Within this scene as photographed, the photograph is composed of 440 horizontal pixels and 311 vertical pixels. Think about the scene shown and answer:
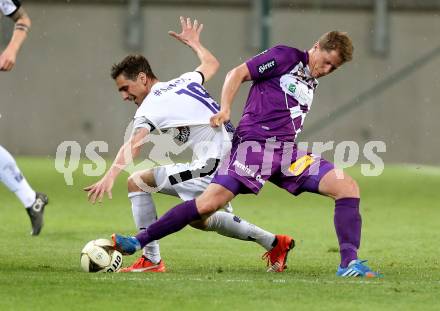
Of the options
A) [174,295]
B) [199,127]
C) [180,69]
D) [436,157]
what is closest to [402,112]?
[436,157]

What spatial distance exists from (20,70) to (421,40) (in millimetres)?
8929

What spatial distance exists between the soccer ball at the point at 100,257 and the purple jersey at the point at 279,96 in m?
1.12

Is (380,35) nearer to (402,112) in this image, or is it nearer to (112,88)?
(402,112)

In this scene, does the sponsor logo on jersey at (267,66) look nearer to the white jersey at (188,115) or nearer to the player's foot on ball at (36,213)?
the white jersey at (188,115)

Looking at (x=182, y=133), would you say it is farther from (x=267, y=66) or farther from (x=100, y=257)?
(x=100, y=257)

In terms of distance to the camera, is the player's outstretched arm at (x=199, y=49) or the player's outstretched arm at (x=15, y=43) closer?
the player's outstretched arm at (x=15, y=43)

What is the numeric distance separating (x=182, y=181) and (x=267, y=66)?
3.14 ft

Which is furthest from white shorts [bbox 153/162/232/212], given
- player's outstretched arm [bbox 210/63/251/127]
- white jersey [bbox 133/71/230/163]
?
player's outstretched arm [bbox 210/63/251/127]

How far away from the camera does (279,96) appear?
712 cm

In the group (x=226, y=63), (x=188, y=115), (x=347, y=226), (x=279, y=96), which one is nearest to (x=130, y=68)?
(x=188, y=115)

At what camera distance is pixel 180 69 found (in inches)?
960

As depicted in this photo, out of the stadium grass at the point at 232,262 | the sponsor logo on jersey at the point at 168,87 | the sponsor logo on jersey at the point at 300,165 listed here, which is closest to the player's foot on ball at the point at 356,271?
the stadium grass at the point at 232,262

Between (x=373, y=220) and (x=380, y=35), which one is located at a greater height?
(x=380, y=35)

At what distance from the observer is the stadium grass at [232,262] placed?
5742 millimetres
